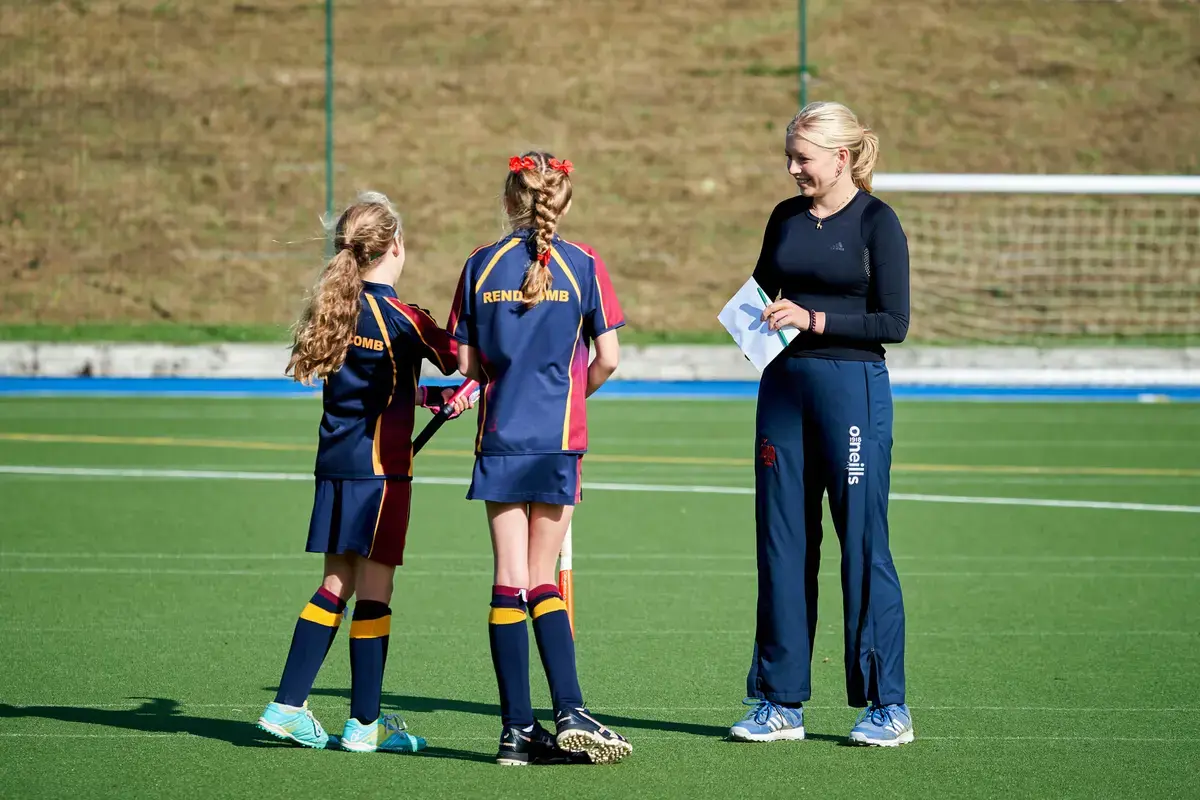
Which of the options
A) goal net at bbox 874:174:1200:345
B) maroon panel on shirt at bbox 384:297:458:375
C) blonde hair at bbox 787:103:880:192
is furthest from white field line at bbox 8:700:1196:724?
goal net at bbox 874:174:1200:345

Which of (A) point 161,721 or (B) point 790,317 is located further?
(A) point 161,721

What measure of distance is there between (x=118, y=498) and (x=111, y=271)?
50.2 ft

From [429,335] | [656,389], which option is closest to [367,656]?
[429,335]

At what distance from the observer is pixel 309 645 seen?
5609 millimetres

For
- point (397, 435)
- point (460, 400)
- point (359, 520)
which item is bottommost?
point (359, 520)

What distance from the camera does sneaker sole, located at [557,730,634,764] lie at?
534 centimetres

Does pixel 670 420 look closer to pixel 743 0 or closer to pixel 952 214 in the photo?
pixel 952 214

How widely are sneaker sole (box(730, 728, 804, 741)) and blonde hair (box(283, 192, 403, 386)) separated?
71.8 inches

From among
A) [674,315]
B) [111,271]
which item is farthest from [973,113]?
[111,271]

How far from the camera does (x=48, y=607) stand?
8039mm

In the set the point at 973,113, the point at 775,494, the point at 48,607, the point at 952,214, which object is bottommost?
the point at 48,607

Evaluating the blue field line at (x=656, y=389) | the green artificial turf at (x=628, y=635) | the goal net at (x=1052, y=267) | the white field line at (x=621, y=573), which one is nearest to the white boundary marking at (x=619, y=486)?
the green artificial turf at (x=628, y=635)

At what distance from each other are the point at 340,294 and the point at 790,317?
1.48m

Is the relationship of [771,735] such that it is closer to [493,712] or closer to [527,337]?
[493,712]
